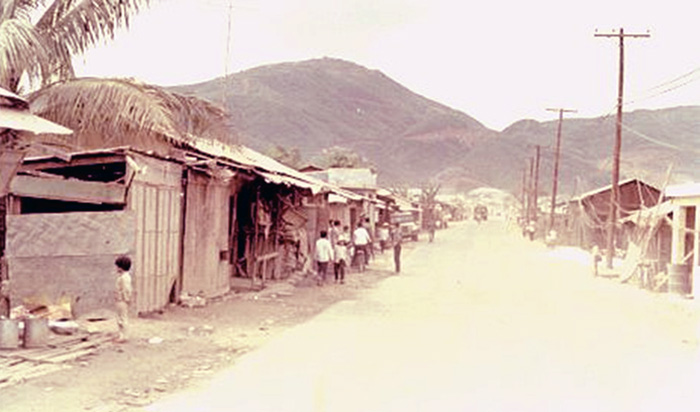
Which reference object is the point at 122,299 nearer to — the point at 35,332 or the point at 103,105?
the point at 35,332

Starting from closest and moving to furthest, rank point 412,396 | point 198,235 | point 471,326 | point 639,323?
point 412,396
point 471,326
point 639,323
point 198,235

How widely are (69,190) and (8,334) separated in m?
3.82

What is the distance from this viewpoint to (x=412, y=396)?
378 inches

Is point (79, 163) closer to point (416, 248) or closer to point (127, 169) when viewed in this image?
point (127, 169)

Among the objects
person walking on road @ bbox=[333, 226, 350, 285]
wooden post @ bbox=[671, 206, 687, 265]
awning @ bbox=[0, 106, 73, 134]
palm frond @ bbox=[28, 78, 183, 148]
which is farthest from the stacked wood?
wooden post @ bbox=[671, 206, 687, 265]

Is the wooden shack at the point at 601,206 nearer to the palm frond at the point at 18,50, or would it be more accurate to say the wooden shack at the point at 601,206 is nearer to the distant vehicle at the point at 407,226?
the distant vehicle at the point at 407,226

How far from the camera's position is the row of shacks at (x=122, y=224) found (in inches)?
563

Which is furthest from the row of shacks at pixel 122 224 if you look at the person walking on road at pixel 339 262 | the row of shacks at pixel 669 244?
the row of shacks at pixel 669 244

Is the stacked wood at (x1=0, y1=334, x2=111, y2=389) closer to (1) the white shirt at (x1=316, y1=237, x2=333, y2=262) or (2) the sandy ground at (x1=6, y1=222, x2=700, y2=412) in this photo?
(2) the sandy ground at (x1=6, y1=222, x2=700, y2=412)

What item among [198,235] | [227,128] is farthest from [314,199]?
[227,128]

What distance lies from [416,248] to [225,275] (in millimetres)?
31255

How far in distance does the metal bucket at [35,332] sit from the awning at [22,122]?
2.39 meters

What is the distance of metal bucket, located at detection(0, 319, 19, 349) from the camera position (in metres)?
11.2

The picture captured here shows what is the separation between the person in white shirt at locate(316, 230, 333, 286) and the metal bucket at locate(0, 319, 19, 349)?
46.7ft
